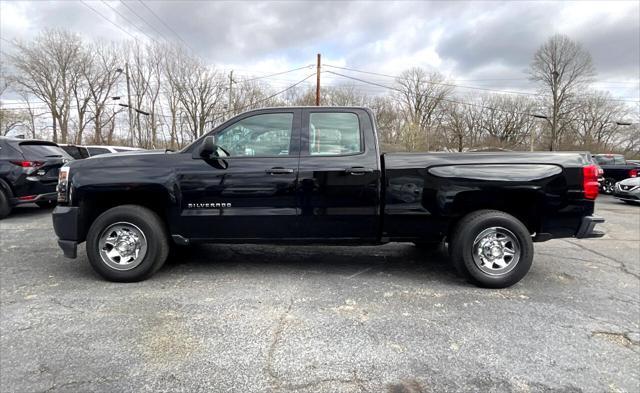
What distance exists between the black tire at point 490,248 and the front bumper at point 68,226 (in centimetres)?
402

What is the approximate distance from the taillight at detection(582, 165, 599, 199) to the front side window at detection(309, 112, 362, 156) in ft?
7.67

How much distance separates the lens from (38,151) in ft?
25.5

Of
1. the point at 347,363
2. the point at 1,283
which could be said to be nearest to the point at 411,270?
the point at 347,363

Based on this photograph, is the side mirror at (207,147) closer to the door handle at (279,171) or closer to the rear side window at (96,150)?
the door handle at (279,171)

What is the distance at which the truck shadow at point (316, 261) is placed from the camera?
439 centimetres

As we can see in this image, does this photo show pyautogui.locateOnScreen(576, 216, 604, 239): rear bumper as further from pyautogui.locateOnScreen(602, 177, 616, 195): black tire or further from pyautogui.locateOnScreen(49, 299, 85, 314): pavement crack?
pyautogui.locateOnScreen(602, 177, 616, 195): black tire

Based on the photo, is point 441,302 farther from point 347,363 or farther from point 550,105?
point 550,105

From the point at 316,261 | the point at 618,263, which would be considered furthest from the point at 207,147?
the point at 618,263

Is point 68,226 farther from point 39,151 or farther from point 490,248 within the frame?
point 39,151

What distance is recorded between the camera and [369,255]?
5.07m

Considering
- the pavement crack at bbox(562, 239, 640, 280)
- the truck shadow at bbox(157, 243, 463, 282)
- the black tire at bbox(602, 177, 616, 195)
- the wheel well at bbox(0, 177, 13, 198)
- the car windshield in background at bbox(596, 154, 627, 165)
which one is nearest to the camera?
the truck shadow at bbox(157, 243, 463, 282)

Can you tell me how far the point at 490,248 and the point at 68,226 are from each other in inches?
177

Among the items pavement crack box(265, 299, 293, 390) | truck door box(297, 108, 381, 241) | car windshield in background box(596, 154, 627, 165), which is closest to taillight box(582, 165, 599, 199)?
truck door box(297, 108, 381, 241)

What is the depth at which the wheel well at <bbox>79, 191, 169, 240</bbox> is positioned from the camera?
397cm
